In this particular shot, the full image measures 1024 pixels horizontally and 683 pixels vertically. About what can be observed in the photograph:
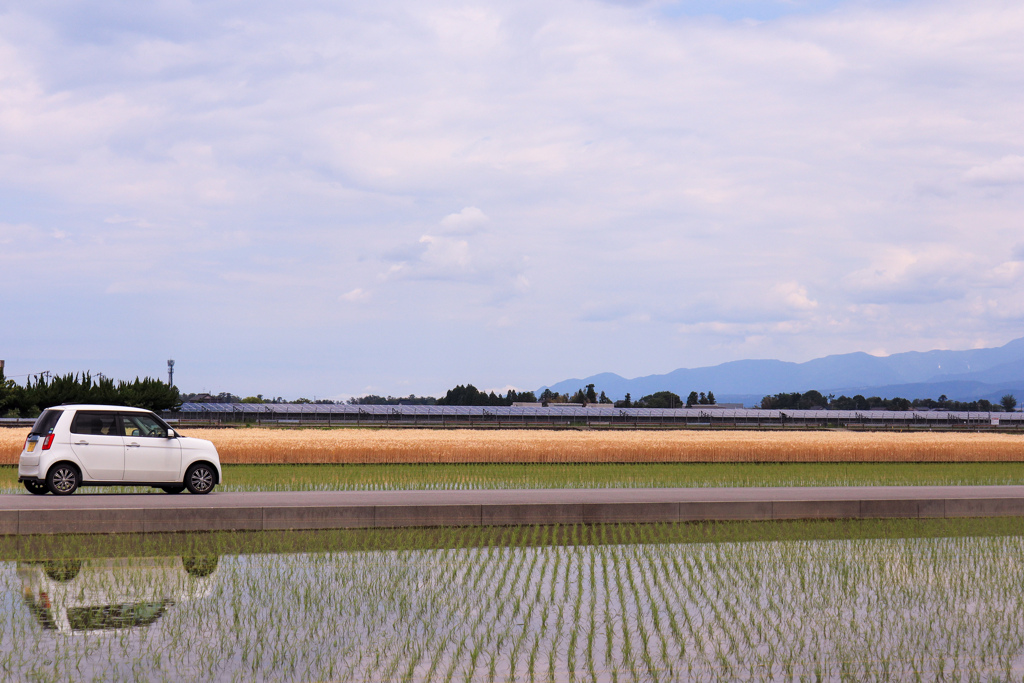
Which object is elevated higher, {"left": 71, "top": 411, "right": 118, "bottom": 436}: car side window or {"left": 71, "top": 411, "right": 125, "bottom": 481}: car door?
{"left": 71, "top": 411, "right": 118, "bottom": 436}: car side window

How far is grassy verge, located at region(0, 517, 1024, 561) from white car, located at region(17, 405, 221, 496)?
5428mm

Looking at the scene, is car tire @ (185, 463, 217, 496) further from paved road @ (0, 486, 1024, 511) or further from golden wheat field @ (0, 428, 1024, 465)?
golden wheat field @ (0, 428, 1024, 465)

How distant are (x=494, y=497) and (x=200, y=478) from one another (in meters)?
6.08

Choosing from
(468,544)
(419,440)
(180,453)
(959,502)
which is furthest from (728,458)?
(468,544)

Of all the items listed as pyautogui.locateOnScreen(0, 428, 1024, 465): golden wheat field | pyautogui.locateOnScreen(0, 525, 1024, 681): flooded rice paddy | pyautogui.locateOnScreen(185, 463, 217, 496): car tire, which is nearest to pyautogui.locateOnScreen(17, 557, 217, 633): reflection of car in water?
pyautogui.locateOnScreen(0, 525, 1024, 681): flooded rice paddy

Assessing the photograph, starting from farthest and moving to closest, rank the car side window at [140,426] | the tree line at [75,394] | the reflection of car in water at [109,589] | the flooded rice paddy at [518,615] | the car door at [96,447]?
1. the tree line at [75,394]
2. the car side window at [140,426]
3. the car door at [96,447]
4. the reflection of car in water at [109,589]
5. the flooded rice paddy at [518,615]

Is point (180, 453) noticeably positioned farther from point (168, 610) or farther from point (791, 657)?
point (791, 657)

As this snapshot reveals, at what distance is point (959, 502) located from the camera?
1823 centimetres

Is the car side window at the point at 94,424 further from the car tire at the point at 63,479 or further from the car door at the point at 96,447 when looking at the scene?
the car tire at the point at 63,479

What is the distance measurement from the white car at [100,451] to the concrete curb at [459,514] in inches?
190

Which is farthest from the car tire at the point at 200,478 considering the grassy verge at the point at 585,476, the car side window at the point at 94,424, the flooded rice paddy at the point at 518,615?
the flooded rice paddy at the point at 518,615

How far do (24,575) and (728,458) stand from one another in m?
35.3

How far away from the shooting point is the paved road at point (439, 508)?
587 inches

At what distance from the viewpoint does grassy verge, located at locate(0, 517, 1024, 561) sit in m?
13.2
